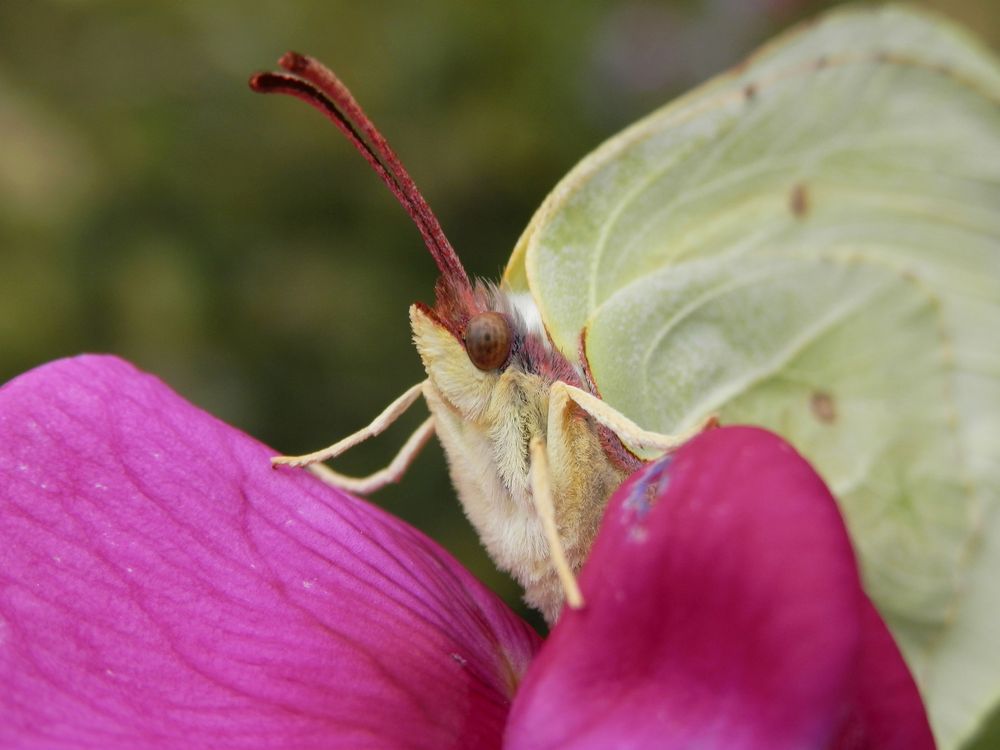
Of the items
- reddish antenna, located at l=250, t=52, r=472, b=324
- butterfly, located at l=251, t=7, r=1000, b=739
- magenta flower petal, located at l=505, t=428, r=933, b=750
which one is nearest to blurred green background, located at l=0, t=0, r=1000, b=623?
butterfly, located at l=251, t=7, r=1000, b=739

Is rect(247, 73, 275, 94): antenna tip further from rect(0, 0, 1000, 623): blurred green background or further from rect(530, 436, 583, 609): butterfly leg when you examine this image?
rect(0, 0, 1000, 623): blurred green background

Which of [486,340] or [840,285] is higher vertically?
[486,340]

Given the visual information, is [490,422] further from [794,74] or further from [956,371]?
[956,371]

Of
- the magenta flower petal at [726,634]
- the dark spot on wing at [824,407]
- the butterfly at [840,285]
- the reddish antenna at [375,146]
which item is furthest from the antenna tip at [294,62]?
the dark spot on wing at [824,407]

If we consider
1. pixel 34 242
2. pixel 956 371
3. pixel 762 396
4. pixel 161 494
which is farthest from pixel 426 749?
pixel 34 242

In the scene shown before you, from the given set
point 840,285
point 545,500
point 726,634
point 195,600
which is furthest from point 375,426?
point 840,285

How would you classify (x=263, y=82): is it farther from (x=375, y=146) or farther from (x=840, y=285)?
(x=840, y=285)

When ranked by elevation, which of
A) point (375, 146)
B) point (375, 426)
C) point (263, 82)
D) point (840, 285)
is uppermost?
point (263, 82)

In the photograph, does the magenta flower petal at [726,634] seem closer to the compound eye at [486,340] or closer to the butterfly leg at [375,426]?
the compound eye at [486,340]
